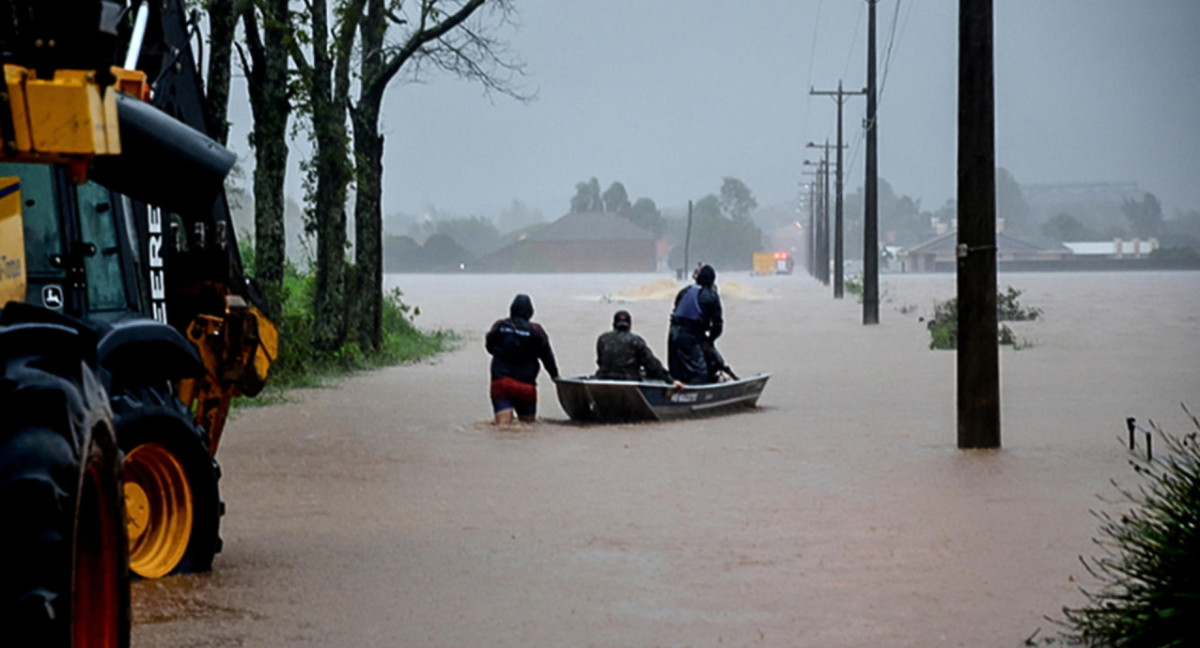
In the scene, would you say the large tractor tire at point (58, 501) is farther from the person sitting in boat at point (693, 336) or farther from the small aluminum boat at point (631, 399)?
the person sitting in boat at point (693, 336)

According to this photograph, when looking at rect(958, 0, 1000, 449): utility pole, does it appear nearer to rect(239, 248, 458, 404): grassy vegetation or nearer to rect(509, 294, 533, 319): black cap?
rect(509, 294, 533, 319): black cap

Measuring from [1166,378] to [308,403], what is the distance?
12.8 metres

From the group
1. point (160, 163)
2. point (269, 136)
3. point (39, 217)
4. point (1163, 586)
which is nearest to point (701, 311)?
point (269, 136)

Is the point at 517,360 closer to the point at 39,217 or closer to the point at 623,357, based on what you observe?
the point at 623,357

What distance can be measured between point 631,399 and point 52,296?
1084 cm

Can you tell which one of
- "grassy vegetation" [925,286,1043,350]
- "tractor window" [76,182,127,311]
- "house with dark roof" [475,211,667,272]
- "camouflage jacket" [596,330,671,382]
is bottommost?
"grassy vegetation" [925,286,1043,350]

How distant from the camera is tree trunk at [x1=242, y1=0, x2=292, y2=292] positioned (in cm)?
2455

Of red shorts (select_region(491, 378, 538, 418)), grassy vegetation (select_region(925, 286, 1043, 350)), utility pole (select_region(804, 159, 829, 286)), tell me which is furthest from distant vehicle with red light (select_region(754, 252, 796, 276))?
red shorts (select_region(491, 378, 538, 418))

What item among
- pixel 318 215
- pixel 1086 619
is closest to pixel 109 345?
pixel 1086 619

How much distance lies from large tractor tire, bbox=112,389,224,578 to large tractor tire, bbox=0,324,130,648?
3.31 m

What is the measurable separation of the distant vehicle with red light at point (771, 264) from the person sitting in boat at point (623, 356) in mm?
136062

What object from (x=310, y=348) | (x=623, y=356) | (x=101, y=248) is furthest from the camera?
(x=310, y=348)

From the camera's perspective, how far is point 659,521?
11.9 metres

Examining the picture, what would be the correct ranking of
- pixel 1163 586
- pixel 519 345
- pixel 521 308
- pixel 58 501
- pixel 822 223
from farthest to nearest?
pixel 822 223 < pixel 521 308 < pixel 519 345 < pixel 1163 586 < pixel 58 501
